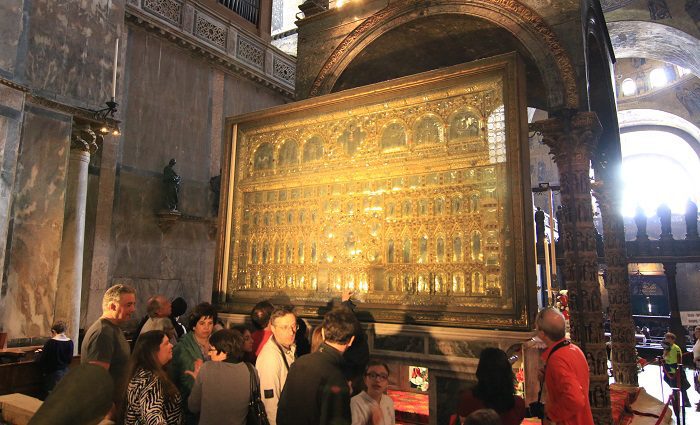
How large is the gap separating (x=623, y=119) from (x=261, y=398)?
27381 mm

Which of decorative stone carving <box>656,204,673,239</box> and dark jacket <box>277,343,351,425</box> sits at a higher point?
decorative stone carving <box>656,204,673,239</box>

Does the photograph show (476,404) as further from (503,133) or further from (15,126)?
(15,126)

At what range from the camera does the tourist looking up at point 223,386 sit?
278 cm

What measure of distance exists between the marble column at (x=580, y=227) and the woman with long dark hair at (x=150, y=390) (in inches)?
207

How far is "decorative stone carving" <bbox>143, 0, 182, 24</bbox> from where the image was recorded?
1108cm

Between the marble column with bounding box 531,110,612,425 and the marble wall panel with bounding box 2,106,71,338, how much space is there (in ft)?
25.0

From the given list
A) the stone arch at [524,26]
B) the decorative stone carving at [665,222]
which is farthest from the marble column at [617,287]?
the decorative stone carving at [665,222]

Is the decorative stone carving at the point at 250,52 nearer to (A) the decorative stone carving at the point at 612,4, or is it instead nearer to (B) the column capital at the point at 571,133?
(B) the column capital at the point at 571,133

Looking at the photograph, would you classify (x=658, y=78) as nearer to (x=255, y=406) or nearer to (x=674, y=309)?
(x=674, y=309)

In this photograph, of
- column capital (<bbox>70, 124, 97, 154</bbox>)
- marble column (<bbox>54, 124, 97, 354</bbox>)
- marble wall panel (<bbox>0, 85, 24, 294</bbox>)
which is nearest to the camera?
marble wall panel (<bbox>0, 85, 24, 294</bbox>)

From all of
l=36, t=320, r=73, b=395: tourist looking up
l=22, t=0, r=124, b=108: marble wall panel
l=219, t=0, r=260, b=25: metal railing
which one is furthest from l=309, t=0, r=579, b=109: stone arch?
l=219, t=0, r=260, b=25: metal railing

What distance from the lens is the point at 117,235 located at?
1018 cm

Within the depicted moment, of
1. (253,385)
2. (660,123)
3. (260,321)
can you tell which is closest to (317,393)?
(253,385)

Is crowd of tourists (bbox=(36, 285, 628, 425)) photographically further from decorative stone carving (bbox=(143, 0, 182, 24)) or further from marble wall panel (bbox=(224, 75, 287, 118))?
marble wall panel (bbox=(224, 75, 287, 118))
